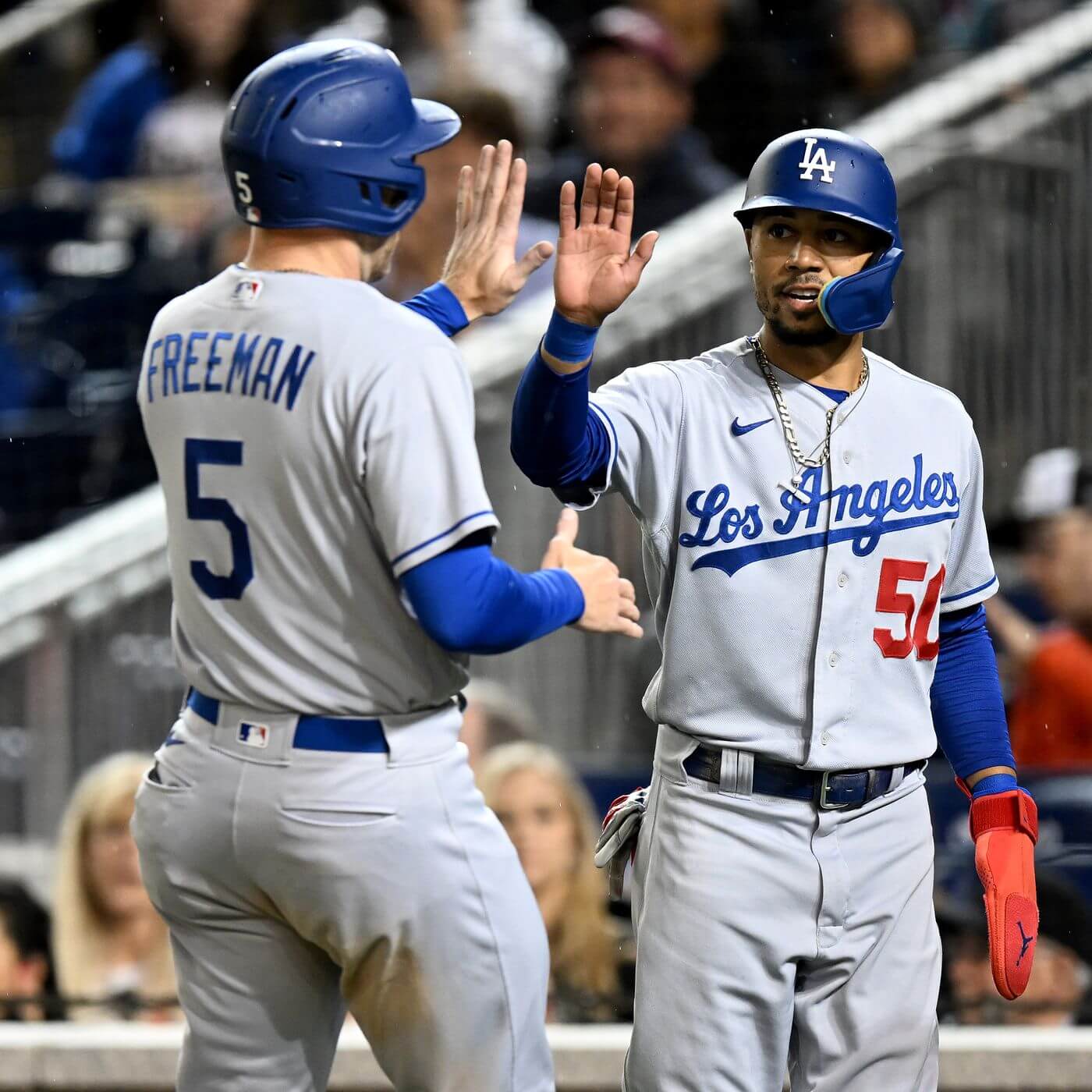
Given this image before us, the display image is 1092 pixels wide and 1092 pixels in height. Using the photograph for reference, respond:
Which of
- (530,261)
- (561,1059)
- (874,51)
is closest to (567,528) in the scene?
(530,261)

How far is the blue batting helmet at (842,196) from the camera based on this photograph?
2.35 metres

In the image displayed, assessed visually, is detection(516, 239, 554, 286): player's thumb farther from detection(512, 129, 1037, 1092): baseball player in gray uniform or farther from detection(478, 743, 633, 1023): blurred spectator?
detection(478, 743, 633, 1023): blurred spectator

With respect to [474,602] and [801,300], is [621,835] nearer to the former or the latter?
[474,602]

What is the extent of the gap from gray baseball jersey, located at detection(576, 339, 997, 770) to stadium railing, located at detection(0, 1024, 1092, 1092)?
1.46 m

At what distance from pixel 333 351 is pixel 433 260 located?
8.11ft

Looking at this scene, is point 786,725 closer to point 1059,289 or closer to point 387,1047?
point 387,1047

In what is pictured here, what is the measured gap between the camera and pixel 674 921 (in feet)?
7.76

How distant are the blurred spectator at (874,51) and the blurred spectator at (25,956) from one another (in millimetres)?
2611

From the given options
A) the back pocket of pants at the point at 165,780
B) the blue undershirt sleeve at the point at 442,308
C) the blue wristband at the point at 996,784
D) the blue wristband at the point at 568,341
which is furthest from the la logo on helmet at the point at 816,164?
the back pocket of pants at the point at 165,780

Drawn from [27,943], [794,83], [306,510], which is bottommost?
[27,943]

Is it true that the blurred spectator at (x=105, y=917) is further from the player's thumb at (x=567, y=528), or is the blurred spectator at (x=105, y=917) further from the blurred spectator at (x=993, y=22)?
the blurred spectator at (x=993, y=22)

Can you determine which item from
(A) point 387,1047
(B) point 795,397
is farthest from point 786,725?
(A) point 387,1047

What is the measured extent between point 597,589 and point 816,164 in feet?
2.13

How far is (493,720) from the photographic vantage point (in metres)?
4.13
